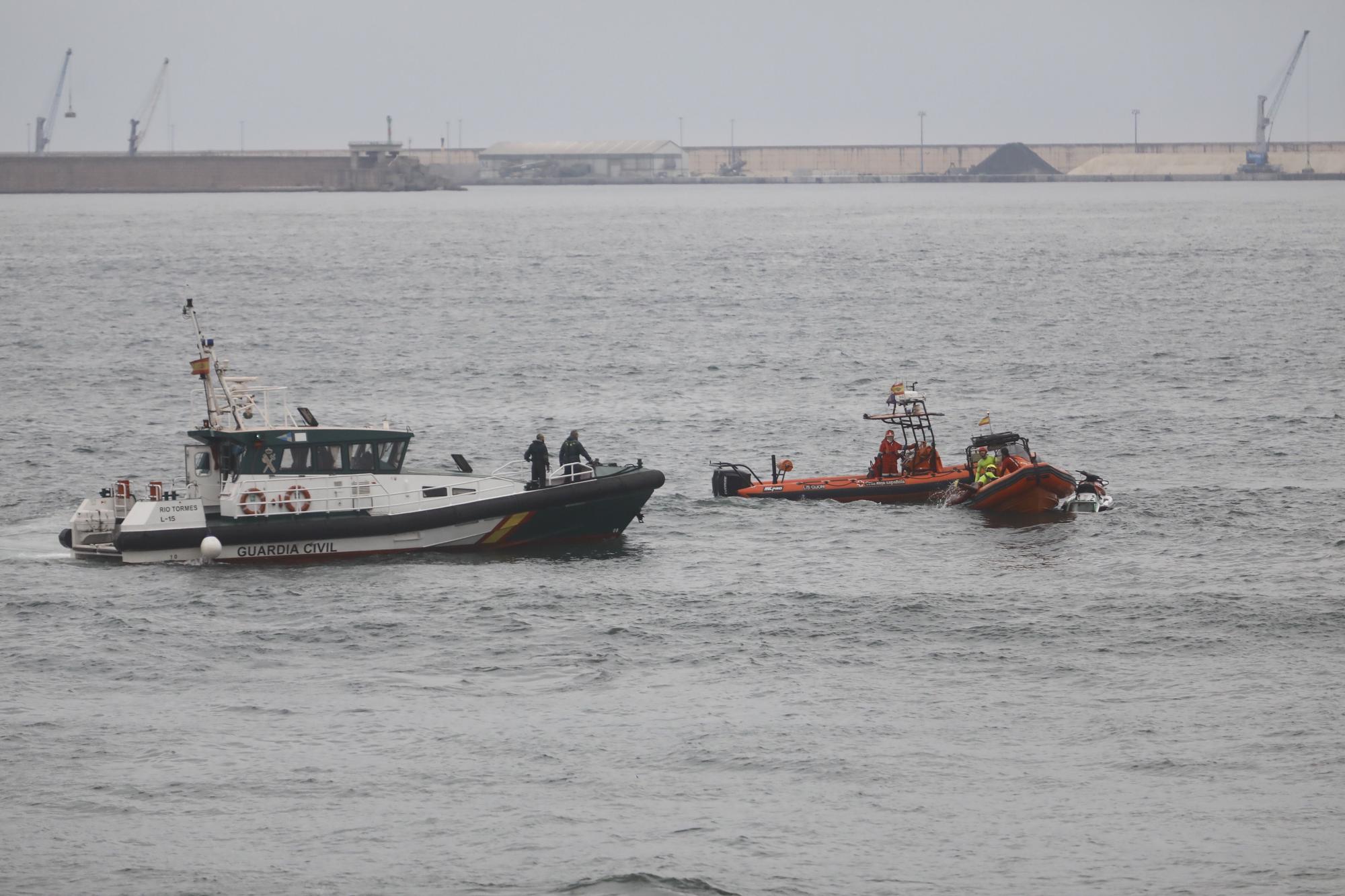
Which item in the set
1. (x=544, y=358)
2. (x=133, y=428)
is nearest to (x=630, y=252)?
(x=544, y=358)

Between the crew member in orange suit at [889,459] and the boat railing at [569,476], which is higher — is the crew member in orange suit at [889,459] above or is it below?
below

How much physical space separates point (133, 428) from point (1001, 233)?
411ft

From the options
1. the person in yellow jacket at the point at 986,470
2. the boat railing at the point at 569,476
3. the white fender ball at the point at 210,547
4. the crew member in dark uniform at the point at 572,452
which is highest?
the crew member in dark uniform at the point at 572,452

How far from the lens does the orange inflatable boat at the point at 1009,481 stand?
35.7 m

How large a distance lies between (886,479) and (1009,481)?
311cm

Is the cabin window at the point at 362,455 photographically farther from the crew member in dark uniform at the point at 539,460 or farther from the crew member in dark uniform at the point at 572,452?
the crew member in dark uniform at the point at 572,452

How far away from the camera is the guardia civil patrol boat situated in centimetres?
3120

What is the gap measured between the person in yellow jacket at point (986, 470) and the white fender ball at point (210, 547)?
15.9 metres

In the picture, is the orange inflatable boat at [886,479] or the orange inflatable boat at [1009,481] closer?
the orange inflatable boat at [1009,481]

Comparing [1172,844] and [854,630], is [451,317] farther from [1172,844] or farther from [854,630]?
[1172,844]

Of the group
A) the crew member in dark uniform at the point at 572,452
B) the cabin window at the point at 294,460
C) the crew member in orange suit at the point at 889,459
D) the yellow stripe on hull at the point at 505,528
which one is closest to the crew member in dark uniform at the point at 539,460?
the crew member in dark uniform at the point at 572,452

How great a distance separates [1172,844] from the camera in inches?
762

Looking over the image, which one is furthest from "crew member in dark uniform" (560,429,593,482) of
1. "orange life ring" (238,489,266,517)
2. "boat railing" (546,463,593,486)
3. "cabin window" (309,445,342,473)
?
"orange life ring" (238,489,266,517)

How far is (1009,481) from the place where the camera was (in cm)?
3559
